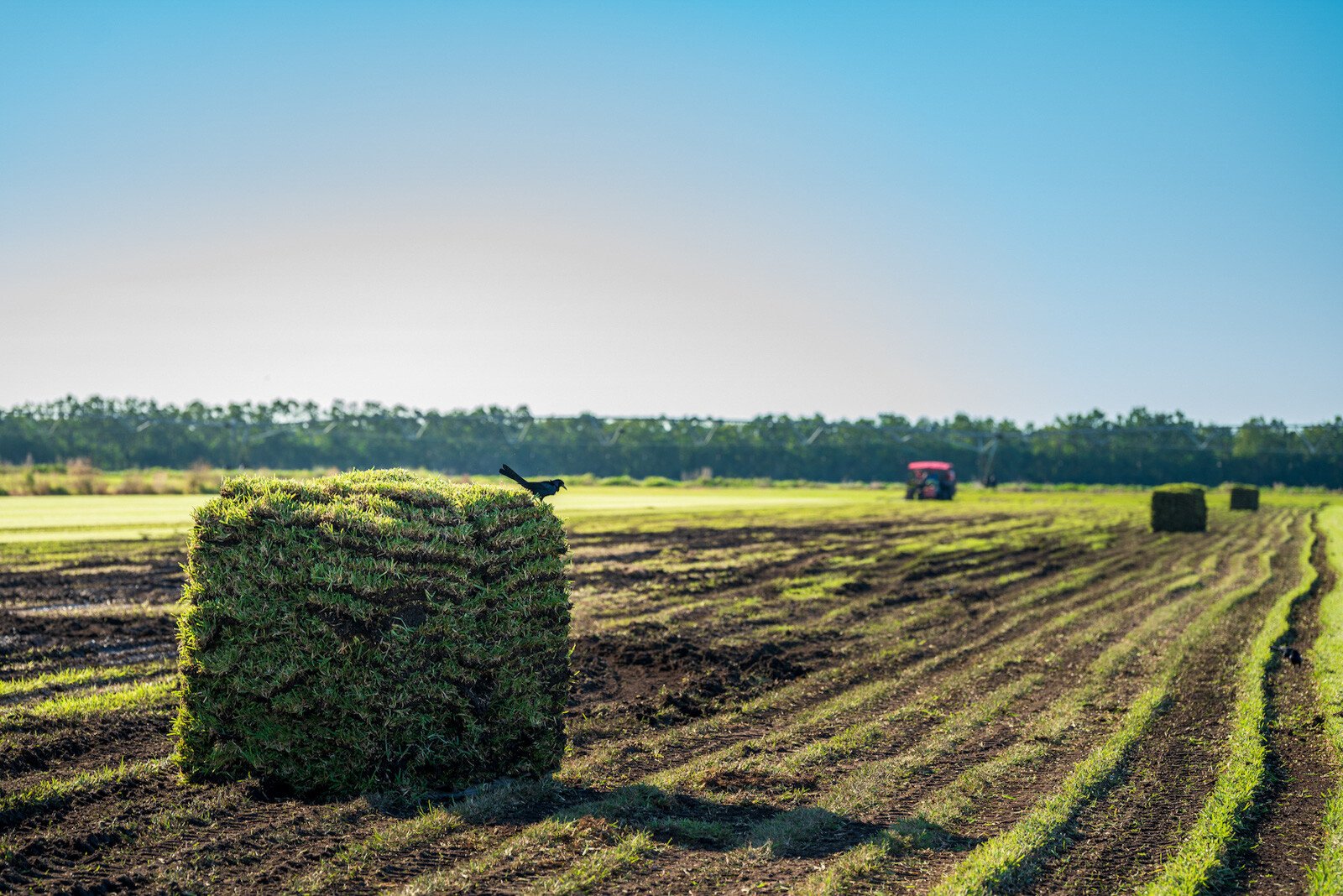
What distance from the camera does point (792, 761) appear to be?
22.5 ft

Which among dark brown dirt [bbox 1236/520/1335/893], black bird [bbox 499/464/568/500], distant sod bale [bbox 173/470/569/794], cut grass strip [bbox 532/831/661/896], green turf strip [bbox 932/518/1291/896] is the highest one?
black bird [bbox 499/464/568/500]

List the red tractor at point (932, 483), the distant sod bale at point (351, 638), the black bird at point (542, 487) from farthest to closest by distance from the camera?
1. the red tractor at point (932, 483)
2. the black bird at point (542, 487)
3. the distant sod bale at point (351, 638)

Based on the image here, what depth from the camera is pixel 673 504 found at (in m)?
45.7

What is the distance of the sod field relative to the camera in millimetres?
4961

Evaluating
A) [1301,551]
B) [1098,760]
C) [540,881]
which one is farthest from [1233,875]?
[1301,551]

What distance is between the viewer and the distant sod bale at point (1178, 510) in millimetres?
30953

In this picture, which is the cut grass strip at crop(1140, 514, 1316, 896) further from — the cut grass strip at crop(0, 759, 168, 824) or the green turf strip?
the cut grass strip at crop(0, 759, 168, 824)

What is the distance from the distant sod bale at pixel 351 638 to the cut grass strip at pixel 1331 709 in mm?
4762

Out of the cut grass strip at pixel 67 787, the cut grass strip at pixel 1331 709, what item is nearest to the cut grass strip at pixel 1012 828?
the cut grass strip at pixel 1331 709

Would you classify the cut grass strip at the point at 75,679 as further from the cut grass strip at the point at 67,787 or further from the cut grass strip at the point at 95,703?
the cut grass strip at the point at 67,787

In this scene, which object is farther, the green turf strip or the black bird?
the black bird

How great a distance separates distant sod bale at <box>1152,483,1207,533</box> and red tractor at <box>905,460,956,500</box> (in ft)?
79.2

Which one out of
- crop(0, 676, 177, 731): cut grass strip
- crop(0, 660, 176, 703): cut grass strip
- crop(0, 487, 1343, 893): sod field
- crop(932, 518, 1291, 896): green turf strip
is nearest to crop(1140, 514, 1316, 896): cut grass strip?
crop(0, 487, 1343, 893): sod field

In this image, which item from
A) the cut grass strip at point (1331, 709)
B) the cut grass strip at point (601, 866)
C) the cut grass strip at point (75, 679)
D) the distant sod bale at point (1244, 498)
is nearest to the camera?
the cut grass strip at point (601, 866)
